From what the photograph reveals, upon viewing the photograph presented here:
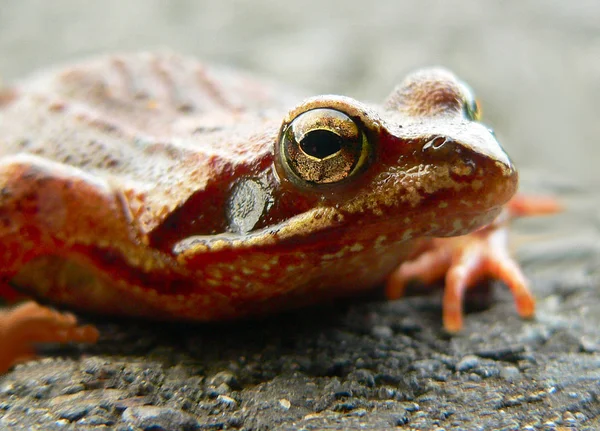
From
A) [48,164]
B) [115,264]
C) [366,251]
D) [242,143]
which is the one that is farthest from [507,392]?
[48,164]

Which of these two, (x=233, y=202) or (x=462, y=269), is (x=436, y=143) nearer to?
(x=233, y=202)

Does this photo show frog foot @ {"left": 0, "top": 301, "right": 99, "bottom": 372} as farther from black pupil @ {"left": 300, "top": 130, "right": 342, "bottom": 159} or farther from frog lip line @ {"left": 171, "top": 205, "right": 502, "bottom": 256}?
black pupil @ {"left": 300, "top": 130, "right": 342, "bottom": 159}

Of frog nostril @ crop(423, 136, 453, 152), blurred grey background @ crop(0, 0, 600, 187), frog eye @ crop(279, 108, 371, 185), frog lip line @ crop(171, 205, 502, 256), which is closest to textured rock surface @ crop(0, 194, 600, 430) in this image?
frog lip line @ crop(171, 205, 502, 256)

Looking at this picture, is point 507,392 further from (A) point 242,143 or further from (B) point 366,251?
(A) point 242,143

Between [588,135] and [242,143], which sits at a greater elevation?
[588,135]

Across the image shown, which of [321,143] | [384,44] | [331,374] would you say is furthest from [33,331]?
[384,44]

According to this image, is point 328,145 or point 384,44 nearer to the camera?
point 328,145
